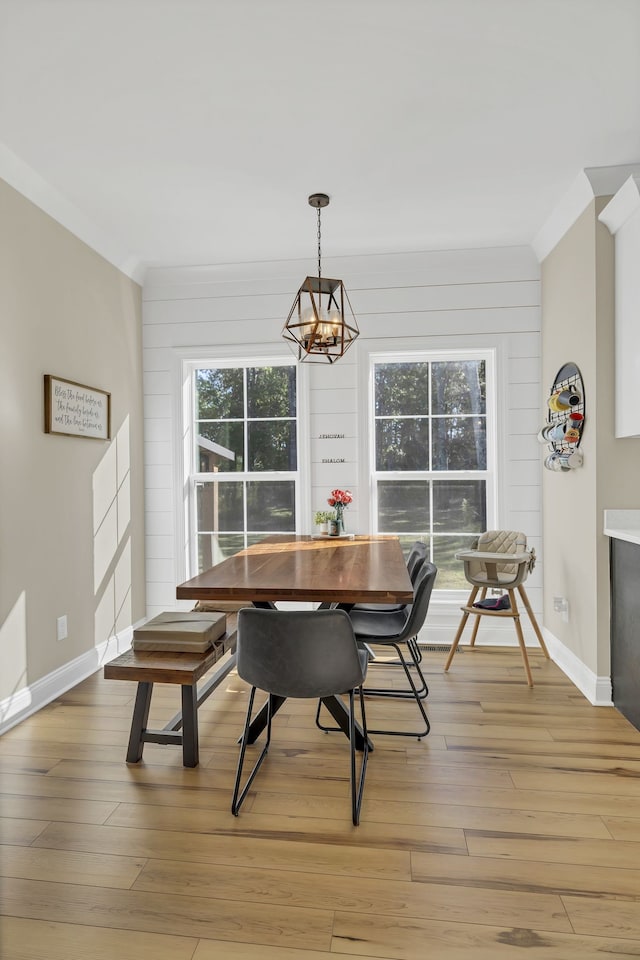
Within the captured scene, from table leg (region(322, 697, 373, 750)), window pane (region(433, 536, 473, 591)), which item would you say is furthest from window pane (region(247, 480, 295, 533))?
table leg (region(322, 697, 373, 750))

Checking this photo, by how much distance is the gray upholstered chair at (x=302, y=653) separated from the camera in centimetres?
200

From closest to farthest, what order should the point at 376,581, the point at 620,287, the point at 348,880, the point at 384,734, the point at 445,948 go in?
the point at 445,948
the point at 348,880
the point at 376,581
the point at 384,734
the point at 620,287

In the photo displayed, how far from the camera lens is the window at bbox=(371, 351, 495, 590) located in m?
4.29

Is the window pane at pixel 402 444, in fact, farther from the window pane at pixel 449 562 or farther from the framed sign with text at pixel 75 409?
the framed sign with text at pixel 75 409

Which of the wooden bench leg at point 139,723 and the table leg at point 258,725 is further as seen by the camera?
the table leg at point 258,725

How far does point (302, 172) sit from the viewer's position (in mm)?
3027

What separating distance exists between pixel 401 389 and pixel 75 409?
2.29m

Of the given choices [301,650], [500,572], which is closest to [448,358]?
[500,572]

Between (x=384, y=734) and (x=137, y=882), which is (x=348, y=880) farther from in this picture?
(x=384, y=734)

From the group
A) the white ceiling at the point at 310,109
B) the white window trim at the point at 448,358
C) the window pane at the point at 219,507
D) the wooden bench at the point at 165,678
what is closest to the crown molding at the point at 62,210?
the white ceiling at the point at 310,109

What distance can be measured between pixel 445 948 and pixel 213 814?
36.8 inches

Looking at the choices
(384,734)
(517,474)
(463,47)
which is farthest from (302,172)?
(384,734)

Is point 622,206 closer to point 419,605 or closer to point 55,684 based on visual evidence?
point 419,605

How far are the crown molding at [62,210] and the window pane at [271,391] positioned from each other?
117 centimetres
